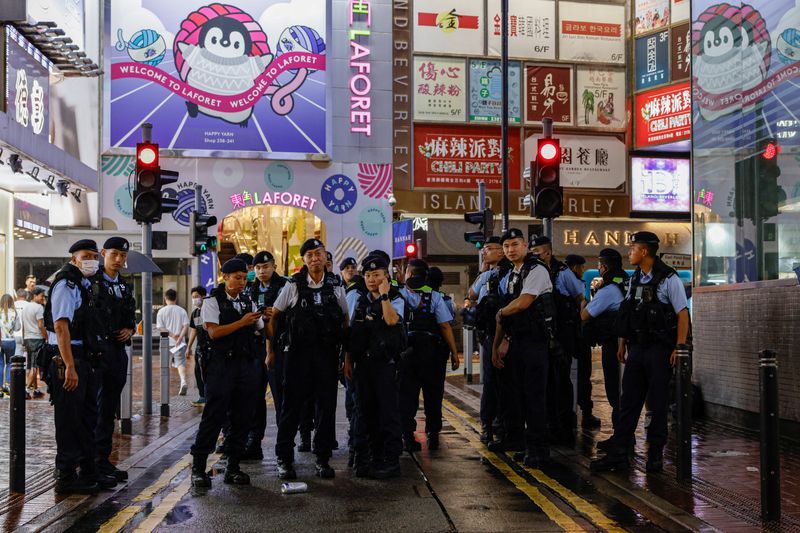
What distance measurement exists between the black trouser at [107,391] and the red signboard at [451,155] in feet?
76.1

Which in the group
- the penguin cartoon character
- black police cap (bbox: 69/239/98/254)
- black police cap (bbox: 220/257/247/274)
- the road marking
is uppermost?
the penguin cartoon character

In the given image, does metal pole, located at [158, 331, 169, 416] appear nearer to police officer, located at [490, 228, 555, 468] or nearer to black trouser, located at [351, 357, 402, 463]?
black trouser, located at [351, 357, 402, 463]

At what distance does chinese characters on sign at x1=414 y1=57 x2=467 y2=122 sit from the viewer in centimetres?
3088

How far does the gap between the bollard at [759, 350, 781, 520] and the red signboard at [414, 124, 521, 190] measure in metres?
24.9

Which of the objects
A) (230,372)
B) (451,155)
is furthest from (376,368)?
(451,155)

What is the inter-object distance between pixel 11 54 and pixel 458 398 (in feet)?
38.8

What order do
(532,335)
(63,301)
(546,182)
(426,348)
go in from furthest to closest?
1. (546,182)
2. (426,348)
3. (532,335)
4. (63,301)

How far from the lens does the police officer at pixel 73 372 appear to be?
7.62 meters

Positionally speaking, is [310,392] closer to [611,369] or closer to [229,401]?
[229,401]

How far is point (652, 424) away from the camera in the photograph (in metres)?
8.12

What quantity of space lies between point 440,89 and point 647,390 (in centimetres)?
2366

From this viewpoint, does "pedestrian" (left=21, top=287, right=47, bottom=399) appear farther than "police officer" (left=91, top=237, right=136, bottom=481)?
Yes

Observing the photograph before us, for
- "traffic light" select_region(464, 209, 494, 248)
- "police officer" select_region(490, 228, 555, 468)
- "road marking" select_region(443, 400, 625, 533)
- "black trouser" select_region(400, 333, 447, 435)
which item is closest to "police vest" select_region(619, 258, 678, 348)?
"police officer" select_region(490, 228, 555, 468)

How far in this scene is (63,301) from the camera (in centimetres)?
767
